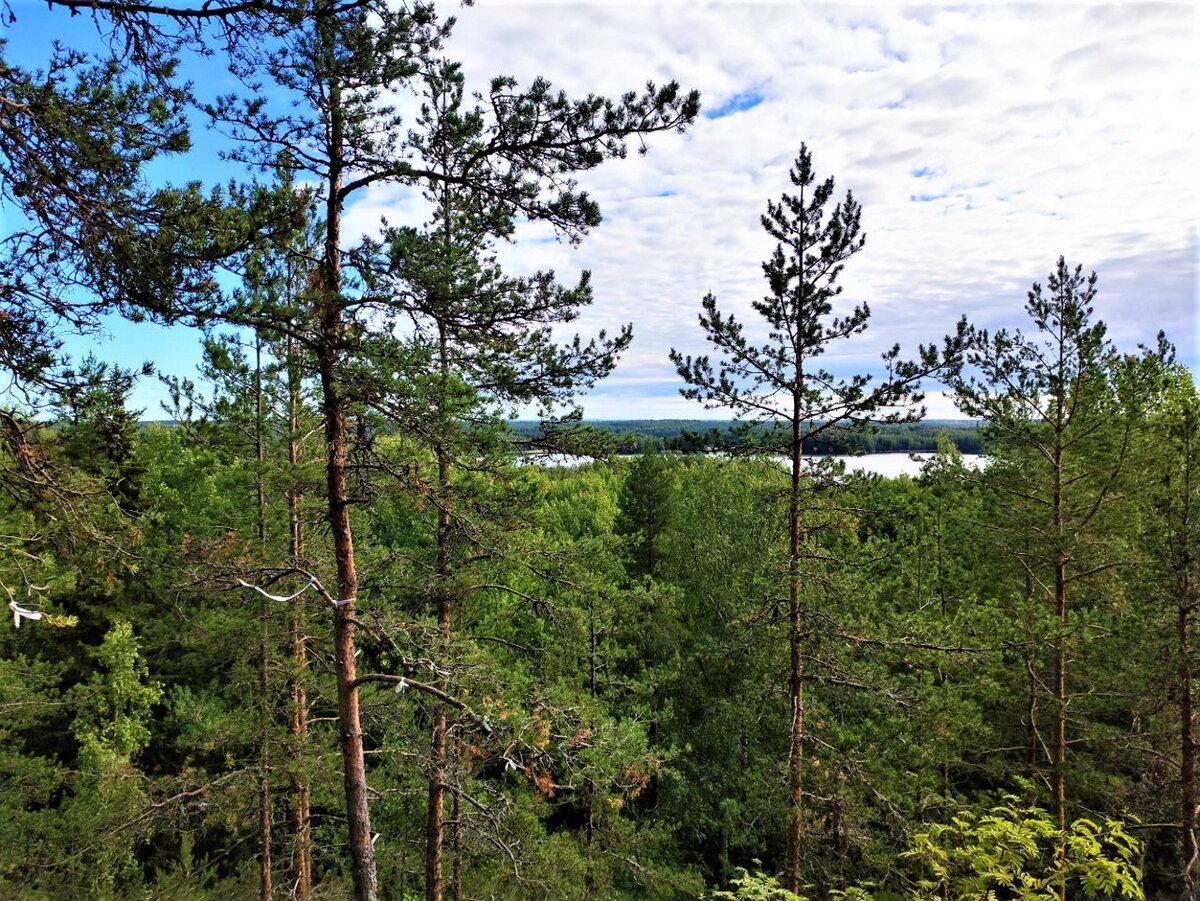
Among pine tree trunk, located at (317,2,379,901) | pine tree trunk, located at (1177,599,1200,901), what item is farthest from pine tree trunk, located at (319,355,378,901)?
pine tree trunk, located at (1177,599,1200,901)

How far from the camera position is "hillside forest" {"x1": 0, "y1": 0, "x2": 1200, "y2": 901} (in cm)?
420

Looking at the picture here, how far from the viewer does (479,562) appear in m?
8.13

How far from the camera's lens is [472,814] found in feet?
24.2

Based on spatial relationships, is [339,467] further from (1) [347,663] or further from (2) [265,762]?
(2) [265,762]

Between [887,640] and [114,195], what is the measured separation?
8897 millimetres

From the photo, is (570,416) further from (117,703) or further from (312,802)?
(117,703)

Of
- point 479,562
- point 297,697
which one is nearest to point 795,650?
point 479,562

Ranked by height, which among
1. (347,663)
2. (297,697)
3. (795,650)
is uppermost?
(347,663)

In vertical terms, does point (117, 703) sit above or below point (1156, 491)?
below

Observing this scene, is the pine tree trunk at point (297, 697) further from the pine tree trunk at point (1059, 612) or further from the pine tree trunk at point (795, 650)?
the pine tree trunk at point (1059, 612)

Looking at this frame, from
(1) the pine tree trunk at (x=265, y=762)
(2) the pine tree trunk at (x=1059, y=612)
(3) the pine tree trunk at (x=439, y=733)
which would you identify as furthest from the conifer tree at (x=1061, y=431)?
(1) the pine tree trunk at (x=265, y=762)

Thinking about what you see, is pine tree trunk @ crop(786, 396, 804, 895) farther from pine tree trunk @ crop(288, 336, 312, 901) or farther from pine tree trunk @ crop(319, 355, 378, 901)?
pine tree trunk @ crop(288, 336, 312, 901)

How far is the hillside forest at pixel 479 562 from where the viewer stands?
4199 mm

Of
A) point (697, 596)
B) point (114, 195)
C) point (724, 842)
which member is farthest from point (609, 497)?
point (114, 195)
